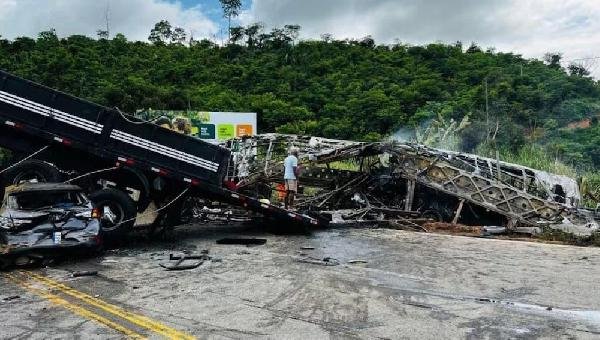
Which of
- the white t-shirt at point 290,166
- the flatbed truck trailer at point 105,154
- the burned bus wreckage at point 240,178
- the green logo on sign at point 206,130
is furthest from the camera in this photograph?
the green logo on sign at point 206,130

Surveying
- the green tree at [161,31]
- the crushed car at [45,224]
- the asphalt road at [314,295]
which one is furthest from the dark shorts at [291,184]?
the green tree at [161,31]

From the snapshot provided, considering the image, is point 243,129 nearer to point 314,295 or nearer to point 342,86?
point 342,86

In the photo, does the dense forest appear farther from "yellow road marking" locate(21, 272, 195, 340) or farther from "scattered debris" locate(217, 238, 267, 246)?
"yellow road marking" locate(21, 272, 195, 340)

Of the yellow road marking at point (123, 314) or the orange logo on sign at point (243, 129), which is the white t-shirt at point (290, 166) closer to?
the yellow road marking at point (123, 314)

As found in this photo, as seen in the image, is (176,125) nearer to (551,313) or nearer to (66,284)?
(66,284)

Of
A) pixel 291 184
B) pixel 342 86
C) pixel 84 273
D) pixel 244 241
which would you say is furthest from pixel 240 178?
pixel 342 86

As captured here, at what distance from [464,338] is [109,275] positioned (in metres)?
5.58

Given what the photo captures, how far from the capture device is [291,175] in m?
14.6

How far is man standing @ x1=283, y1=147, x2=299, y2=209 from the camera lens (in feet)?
47.6

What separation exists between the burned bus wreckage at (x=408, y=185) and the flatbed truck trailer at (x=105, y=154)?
3.86m

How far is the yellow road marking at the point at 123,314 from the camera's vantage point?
5.33 m

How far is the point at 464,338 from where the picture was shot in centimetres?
525

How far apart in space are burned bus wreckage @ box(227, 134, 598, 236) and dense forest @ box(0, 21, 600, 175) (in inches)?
670

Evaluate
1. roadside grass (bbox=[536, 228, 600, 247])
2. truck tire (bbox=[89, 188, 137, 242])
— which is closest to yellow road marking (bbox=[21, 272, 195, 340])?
truck tire (bbox=[89, 188, 137, 242])
